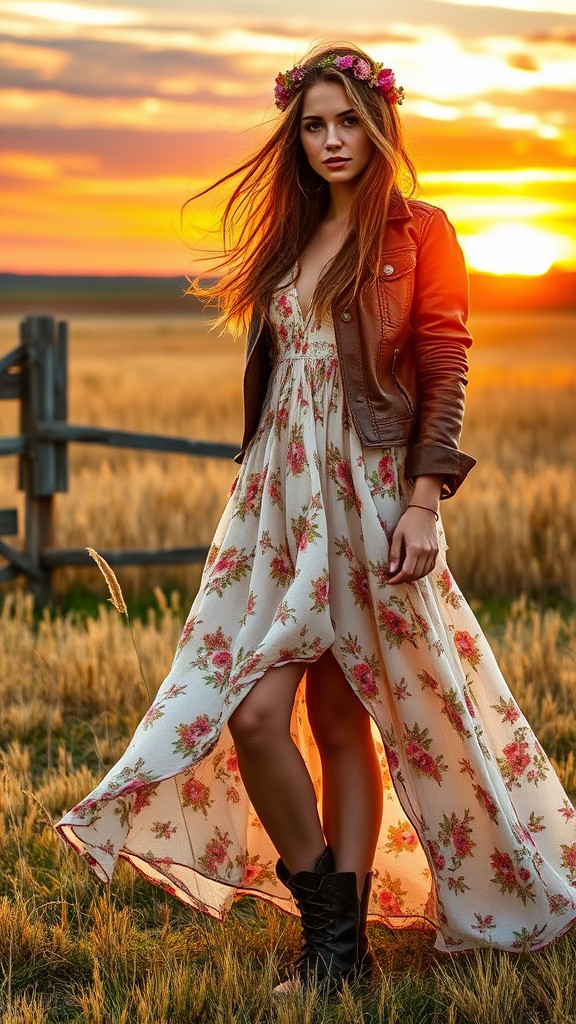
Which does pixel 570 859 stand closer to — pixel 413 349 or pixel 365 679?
pixel 365 679

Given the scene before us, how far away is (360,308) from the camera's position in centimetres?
250

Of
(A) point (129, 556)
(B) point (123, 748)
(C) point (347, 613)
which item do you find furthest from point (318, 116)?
(A) point (129, 556)

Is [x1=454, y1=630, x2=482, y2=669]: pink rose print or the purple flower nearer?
the purple flower

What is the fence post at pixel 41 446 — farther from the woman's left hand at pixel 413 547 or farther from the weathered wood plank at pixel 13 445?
the woman's left hand at pixel 413 547

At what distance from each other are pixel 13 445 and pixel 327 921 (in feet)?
15.4

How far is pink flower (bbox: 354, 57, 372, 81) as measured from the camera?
2.58 m

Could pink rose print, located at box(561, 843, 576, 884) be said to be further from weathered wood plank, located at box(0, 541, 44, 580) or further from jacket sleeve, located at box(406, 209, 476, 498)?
weathered wood plank, located at box(0, 541, 44, 580)

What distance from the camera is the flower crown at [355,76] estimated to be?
8.48ft

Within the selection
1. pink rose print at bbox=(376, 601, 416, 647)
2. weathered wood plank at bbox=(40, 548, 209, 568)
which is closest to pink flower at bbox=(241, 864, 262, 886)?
pink rose print at bbox=(376, 601, 416, 647)

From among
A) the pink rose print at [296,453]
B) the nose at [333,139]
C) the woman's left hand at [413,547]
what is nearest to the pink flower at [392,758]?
the woman's left hand at [413,547]

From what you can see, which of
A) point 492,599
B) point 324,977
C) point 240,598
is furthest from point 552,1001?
point 492,599

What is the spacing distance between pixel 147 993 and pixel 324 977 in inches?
13.9

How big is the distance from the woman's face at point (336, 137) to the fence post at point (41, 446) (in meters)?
4.51

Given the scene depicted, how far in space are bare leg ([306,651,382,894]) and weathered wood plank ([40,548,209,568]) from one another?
13.6 ft
